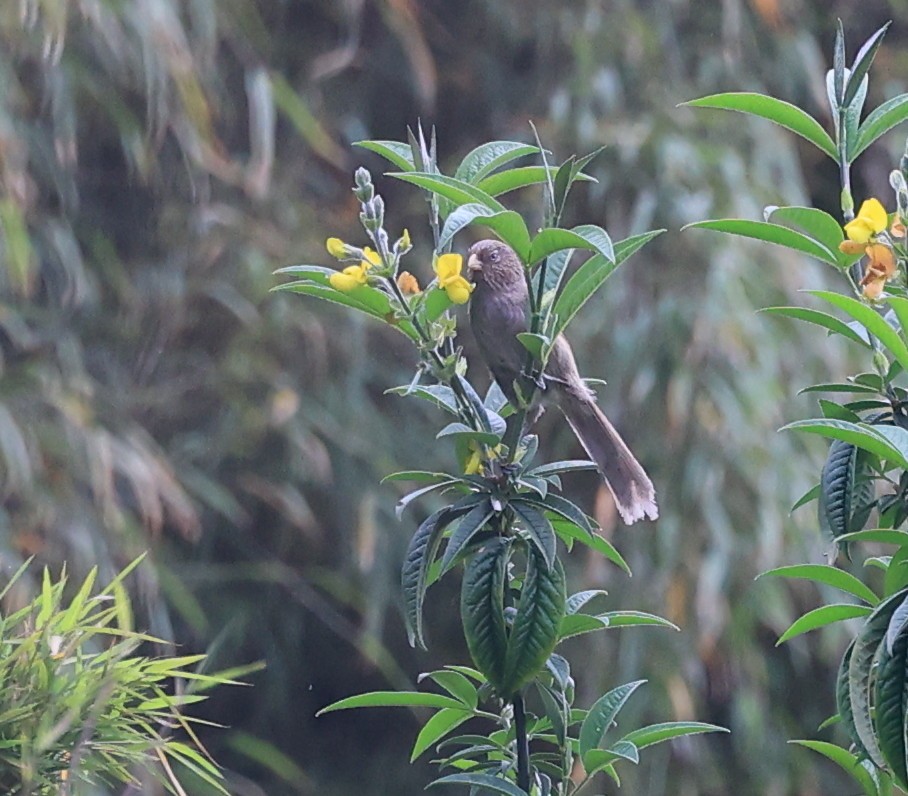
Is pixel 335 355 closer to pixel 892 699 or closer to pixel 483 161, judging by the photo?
pixel 483 161

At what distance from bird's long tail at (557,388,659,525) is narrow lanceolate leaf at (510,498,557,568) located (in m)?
0.35

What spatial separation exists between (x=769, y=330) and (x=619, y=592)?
22.9 inches

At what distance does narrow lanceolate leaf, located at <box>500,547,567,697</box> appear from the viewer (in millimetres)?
697

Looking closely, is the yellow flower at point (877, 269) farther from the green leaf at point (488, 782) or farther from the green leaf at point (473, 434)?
the green leaf at point (488, 782)

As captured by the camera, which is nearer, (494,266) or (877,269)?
(877,269)

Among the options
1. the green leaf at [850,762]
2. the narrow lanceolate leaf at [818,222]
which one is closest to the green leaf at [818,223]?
the narrow lanceolate leaf at [818,222]

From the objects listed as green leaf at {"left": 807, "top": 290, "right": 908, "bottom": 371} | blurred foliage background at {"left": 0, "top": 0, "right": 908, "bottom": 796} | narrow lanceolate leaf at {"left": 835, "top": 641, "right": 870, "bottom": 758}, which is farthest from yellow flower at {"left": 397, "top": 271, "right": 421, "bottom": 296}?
blurred foliage background at {"left": 0, "top": 0, "right": 908, "bottom": 796}

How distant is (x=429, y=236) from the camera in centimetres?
278

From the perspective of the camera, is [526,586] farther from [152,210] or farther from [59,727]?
[152,210]

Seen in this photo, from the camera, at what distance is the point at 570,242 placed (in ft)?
2.23

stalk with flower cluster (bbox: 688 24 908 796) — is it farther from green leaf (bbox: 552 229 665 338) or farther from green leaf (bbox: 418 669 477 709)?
green leaf (bbox: 418 669 477 709)

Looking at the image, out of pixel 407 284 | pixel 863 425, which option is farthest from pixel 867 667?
pixel 407 284

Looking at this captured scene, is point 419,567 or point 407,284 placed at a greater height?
point 407,284

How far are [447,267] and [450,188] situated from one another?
0.21 ft
